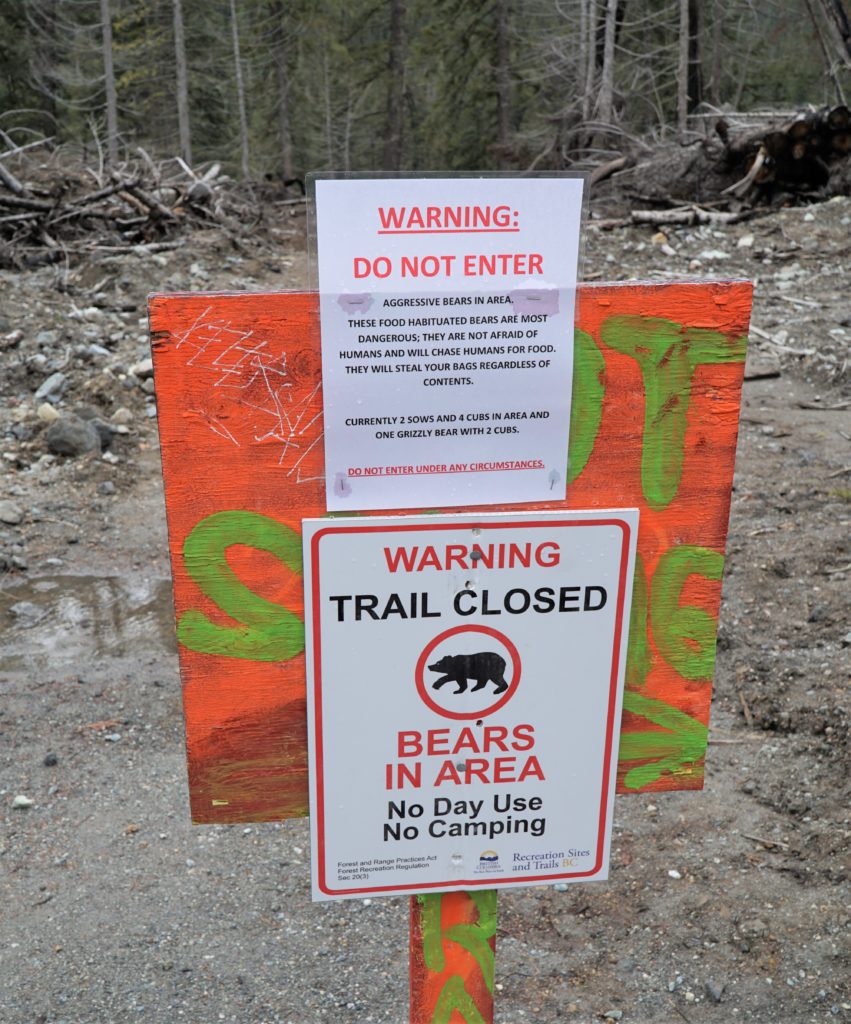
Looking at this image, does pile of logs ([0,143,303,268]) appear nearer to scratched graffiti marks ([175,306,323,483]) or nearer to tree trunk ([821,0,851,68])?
tree trunk ([821,0,851,68])

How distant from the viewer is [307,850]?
133 inches

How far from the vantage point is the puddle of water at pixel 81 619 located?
15.9 ft

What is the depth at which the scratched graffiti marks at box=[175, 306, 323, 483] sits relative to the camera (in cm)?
135

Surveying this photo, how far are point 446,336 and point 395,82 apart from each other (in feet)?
103

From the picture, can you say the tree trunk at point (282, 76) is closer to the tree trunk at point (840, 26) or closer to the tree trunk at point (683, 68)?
the tree trunk at point (683, 68)

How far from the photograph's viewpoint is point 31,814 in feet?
11.8

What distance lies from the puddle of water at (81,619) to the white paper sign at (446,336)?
3.61 metres

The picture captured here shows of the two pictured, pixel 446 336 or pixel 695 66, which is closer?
pixel 446 336

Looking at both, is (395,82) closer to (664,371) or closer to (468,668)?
(664,371)

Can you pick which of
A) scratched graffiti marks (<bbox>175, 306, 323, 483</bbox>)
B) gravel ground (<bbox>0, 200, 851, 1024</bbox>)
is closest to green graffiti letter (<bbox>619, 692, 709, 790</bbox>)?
scratched graffiti marks (<bbox>175, 306, 323, 483</bbox>)

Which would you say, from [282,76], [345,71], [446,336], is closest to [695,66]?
[282,76]

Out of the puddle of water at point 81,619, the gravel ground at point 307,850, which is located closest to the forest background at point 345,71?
the gravel ground at point 307,850

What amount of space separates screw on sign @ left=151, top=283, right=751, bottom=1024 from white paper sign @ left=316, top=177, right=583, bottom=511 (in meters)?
0.04

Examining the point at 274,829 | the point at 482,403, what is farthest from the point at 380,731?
the point at 274,829
